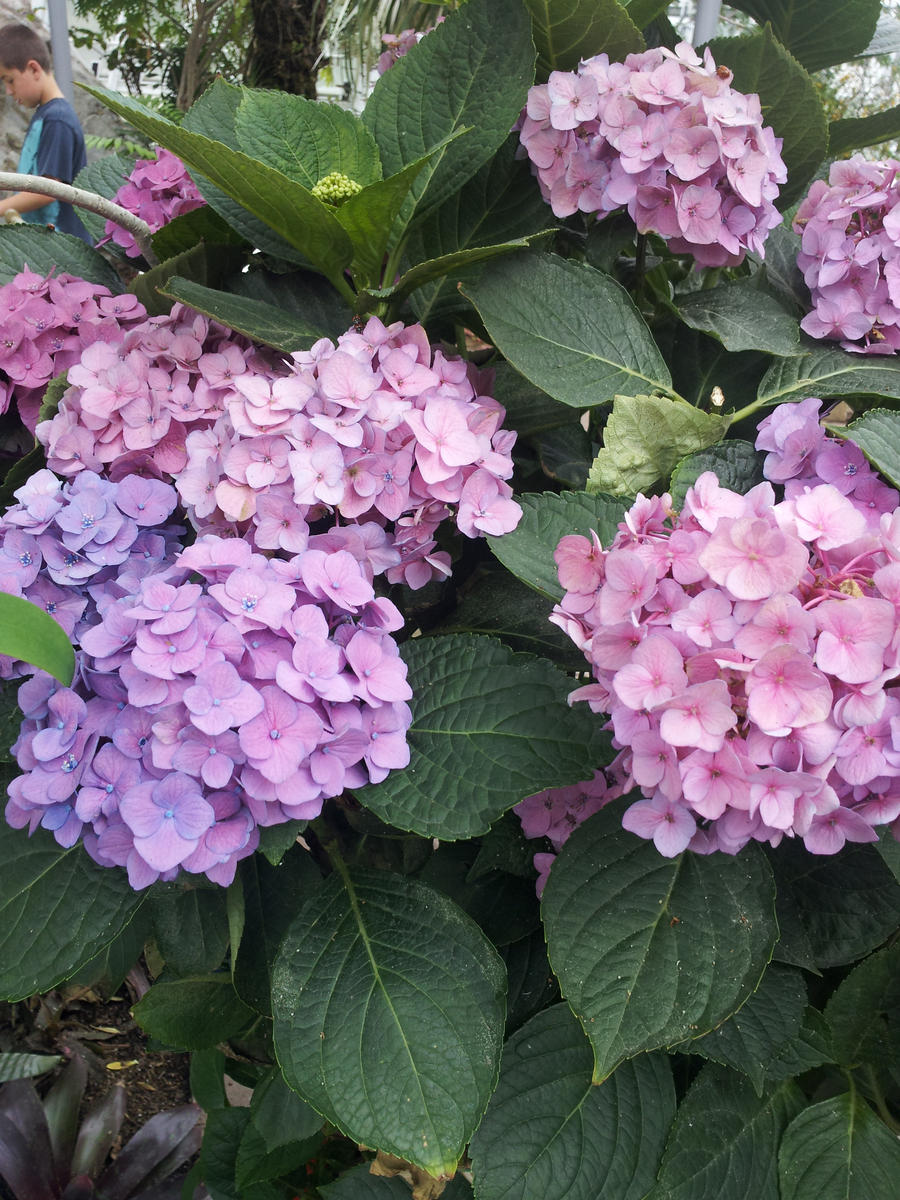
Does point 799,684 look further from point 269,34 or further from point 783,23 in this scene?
point 269,34

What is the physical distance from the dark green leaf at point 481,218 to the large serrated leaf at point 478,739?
354mm

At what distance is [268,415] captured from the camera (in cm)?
67

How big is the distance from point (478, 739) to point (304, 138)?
535 millimetres

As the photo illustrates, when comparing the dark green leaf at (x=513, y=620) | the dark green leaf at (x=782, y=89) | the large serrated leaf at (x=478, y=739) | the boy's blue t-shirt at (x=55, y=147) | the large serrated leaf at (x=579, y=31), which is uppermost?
the large serrated leaf at (x=579, y=31)

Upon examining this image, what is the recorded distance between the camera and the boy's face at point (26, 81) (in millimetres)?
3506

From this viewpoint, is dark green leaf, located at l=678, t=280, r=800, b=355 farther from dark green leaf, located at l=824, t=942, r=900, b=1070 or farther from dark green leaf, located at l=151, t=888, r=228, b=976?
dark green leaf, located at l=151, t=888, r=228, b=976

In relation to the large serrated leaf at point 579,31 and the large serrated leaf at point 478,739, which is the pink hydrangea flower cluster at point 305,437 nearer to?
the large serrated leaf at point 478,739

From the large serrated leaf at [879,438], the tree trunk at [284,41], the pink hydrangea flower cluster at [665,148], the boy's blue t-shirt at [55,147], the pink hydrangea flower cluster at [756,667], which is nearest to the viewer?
the pink hydrangea flower cluster at [756,667]

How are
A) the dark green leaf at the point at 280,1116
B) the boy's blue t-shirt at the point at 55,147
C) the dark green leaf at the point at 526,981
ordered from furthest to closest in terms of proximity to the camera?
the boy's blue t-shirt at the point at 55,147 < the dark green leaf at the point at 280,1116 < the dark green leaf at the point at 526,981

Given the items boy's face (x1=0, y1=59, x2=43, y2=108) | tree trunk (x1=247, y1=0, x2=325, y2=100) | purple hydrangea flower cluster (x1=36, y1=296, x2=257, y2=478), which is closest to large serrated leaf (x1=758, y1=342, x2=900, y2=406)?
purple hydrangea flower cluster (x1=36, y1=296, x2=257, y2=478)

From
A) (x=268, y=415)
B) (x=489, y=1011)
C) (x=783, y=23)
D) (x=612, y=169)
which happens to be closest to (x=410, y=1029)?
(x=489, y=1011)

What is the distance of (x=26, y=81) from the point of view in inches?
138

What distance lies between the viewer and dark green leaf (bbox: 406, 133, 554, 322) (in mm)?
883

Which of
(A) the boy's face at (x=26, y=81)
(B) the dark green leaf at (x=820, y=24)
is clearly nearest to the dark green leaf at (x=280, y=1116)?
(B) the dark green leaf at (x=820, y=24)
